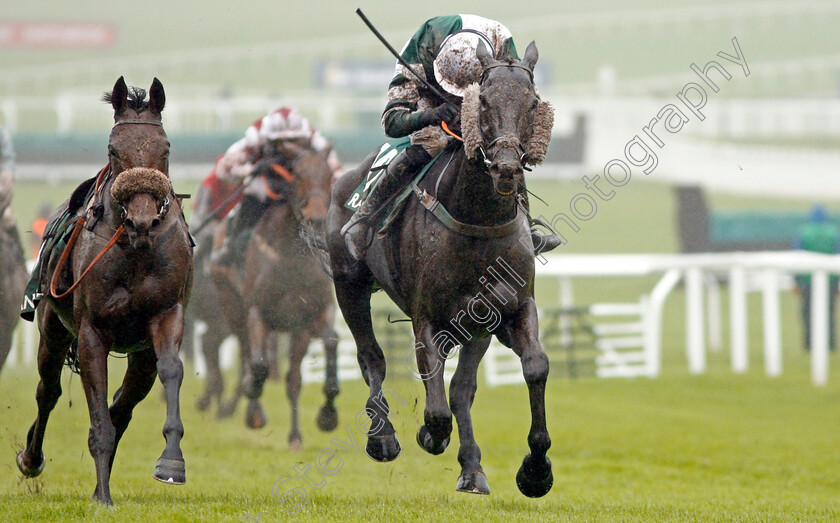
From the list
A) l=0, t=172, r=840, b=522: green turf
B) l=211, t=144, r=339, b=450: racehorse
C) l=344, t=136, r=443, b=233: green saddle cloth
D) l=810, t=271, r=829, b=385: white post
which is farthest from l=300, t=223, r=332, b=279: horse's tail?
l=810, t=271, r=829, b=385: white post

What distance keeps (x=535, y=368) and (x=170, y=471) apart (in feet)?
5.73

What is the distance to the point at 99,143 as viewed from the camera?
25062mm

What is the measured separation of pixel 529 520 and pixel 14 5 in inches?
1677

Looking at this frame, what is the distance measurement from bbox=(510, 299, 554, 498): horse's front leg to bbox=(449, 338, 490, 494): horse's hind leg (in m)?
0.31

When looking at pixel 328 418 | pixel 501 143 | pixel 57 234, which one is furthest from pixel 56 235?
pixel 328 418

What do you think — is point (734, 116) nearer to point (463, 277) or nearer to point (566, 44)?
point (566, 44)

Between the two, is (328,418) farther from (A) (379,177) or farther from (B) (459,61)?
(B) (459,61)

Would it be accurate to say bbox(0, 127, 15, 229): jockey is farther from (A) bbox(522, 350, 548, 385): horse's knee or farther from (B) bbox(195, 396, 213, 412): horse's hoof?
(A) bbox(522, 350, 548, 385): horse's knee

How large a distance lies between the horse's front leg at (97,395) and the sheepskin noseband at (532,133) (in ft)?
6.75

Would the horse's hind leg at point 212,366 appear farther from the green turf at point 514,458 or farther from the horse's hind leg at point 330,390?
the horse's hind leg at point 330,390

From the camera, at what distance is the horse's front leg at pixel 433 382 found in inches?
232

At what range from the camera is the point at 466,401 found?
253 inches

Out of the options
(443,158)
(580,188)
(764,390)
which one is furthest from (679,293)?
(443,158)

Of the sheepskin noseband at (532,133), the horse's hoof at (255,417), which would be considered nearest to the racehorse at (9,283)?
the horse's hoof at (255,417)
